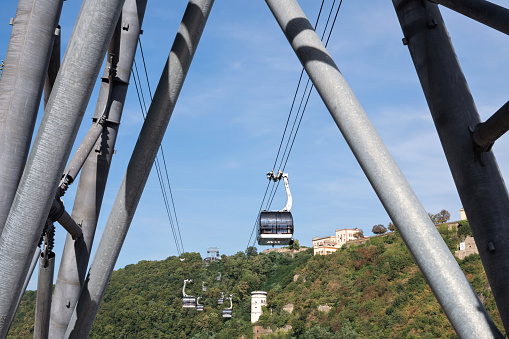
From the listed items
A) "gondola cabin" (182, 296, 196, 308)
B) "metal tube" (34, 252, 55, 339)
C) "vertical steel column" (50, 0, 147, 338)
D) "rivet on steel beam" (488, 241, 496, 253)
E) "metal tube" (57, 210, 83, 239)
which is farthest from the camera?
"gondola cabin" (182, 296, 196, 308)

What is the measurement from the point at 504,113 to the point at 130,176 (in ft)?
15.5

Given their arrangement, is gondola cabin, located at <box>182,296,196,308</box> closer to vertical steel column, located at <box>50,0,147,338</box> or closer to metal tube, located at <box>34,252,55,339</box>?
metal tube, located at <box>34,252,55,339</box>

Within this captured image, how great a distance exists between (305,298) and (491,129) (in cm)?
13156

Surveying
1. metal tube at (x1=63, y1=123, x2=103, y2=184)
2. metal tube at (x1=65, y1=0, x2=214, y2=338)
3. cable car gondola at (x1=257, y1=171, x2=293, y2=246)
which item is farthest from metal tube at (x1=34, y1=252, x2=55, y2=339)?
cable car gondola at (x1=257, y1=171, x2=293, y2=246)

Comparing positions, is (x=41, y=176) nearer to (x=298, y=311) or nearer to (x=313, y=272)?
(x=298, y=311)

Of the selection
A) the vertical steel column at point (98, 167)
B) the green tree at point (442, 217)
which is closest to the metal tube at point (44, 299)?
the vertical steel column at point (98, 167)

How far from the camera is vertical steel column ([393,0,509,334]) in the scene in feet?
17.8

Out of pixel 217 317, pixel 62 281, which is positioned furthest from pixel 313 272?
pixel 62 281

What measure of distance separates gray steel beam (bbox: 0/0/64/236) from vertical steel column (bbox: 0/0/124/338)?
0.98ft

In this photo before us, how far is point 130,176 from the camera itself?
7898mm

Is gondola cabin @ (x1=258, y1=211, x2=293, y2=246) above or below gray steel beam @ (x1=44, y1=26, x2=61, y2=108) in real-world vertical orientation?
above

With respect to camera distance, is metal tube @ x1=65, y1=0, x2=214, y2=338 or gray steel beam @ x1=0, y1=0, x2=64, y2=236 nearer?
gray steel beam @ x1=0, y1=0, x2=64, y2=236

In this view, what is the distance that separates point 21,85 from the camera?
17.4 ft

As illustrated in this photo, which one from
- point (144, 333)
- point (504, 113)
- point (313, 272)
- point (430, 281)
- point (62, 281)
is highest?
point (313, 272)
